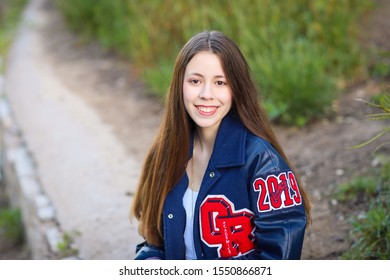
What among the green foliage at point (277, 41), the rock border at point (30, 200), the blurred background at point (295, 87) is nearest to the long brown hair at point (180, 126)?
the blurred background at point (295, 87)

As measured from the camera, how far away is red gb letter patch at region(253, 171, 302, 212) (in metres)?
2.13

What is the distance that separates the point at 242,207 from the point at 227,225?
0.08 meters

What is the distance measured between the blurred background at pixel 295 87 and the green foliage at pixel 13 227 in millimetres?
10

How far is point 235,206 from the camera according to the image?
224 cm

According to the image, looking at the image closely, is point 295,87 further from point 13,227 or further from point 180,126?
point 13,227

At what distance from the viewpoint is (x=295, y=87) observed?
4.81 m

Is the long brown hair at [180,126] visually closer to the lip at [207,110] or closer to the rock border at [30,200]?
the lip at [207,110]

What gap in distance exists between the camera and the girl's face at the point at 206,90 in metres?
2.24

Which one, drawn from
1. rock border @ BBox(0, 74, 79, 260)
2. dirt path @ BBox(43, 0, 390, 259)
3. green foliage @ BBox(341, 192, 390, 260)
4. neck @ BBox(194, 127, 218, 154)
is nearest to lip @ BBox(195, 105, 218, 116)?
neck @ BBox(194, 127, 218, 154)

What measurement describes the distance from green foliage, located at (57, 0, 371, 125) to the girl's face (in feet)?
8.24

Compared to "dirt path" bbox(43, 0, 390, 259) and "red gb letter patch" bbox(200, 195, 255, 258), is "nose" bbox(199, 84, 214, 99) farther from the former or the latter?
"dirt path" bbox(43, 0, 390, 259)
